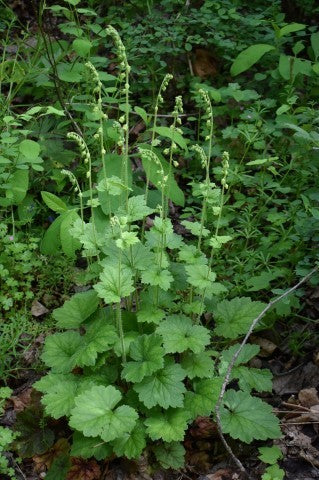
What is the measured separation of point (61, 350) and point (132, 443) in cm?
57

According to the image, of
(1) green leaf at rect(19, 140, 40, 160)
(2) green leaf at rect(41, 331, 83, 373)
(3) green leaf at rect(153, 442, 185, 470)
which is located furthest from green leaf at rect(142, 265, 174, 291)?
(1) green leaf at rect(19, 140, 40, 160)

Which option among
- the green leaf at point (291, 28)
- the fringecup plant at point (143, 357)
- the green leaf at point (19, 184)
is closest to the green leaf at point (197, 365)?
the fringecup plant at point (143, 357)

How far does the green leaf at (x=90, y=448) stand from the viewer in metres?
2.23

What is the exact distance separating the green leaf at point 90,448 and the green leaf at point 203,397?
40 cm

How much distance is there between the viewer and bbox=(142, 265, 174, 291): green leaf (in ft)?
7.57

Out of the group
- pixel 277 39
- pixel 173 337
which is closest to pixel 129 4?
pixel 277 39

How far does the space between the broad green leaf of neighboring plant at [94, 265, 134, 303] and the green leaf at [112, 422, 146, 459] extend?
0.59 metres

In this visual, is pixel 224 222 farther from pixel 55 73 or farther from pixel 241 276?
pixel 55 73

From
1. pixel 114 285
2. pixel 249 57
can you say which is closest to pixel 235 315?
pixel 114 285

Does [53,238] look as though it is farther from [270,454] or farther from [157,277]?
[270,454]

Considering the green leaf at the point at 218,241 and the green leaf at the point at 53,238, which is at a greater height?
the green leaf at the point at 218,241

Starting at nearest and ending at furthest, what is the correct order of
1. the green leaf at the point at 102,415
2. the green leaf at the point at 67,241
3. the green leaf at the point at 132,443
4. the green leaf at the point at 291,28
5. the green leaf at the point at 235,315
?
1. the green leaf at the point at 102,415
2. the green leaf at the point at 132,443
3. the green leaf at the point at 235,315
4. the green leaf at the point at 67,241
5. the green leaf at the point at 291,28

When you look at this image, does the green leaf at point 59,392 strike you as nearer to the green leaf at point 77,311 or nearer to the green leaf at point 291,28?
the green leaf at point 77,311

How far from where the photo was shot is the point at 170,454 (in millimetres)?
2295
